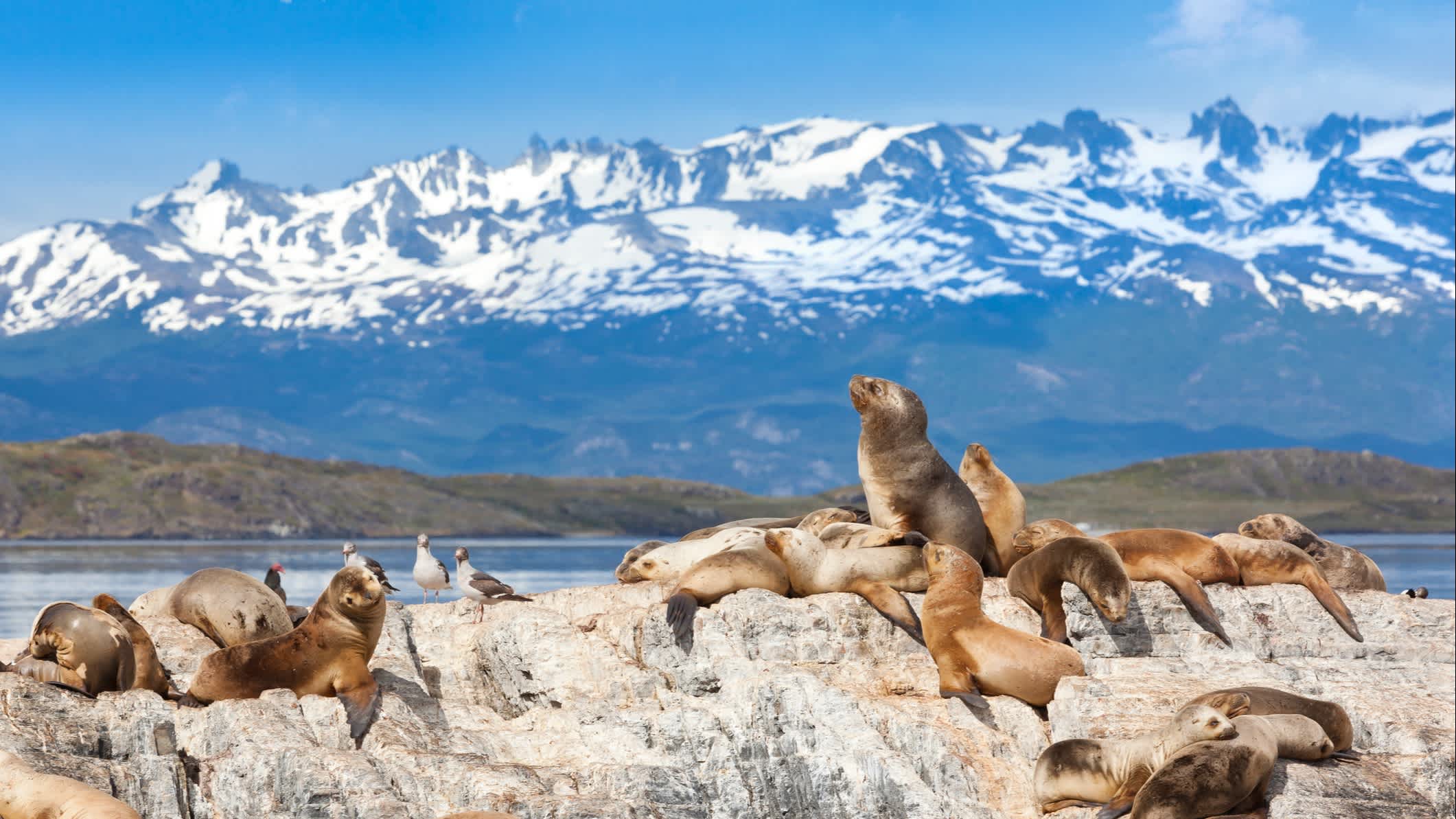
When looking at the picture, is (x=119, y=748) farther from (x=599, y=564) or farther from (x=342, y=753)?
(x=599, y=564)

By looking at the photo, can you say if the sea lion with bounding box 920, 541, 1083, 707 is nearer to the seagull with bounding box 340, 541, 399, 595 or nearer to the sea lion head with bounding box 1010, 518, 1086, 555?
the sea lion head with bounding box 1010, 518, 1086, 555

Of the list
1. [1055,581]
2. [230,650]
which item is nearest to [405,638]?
[230,650]

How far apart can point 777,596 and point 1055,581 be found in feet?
8.89

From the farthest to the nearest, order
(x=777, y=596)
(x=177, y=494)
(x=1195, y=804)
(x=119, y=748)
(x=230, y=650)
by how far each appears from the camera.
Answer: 1. (x=177, y=494)
2. (x=777, y=596)
3. (x=230, y=650)
4. (x=119, y=748)
5. (x=1195, y=804)

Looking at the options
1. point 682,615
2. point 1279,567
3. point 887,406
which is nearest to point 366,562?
point 682,615

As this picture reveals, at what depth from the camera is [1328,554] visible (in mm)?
20812

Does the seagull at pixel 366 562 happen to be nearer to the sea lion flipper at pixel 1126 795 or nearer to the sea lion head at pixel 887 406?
the sea lion head at pixel 887 406

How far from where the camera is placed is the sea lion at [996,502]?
19578 mm

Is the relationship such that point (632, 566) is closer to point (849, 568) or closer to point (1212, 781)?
point (849, 568)

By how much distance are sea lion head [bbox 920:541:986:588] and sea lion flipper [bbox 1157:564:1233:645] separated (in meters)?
2.10

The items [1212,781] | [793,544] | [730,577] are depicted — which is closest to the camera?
[1212,781]

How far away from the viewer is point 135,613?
727 inches

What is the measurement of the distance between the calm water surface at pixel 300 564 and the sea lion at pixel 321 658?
26176 mm

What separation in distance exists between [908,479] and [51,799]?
31.1 feet
